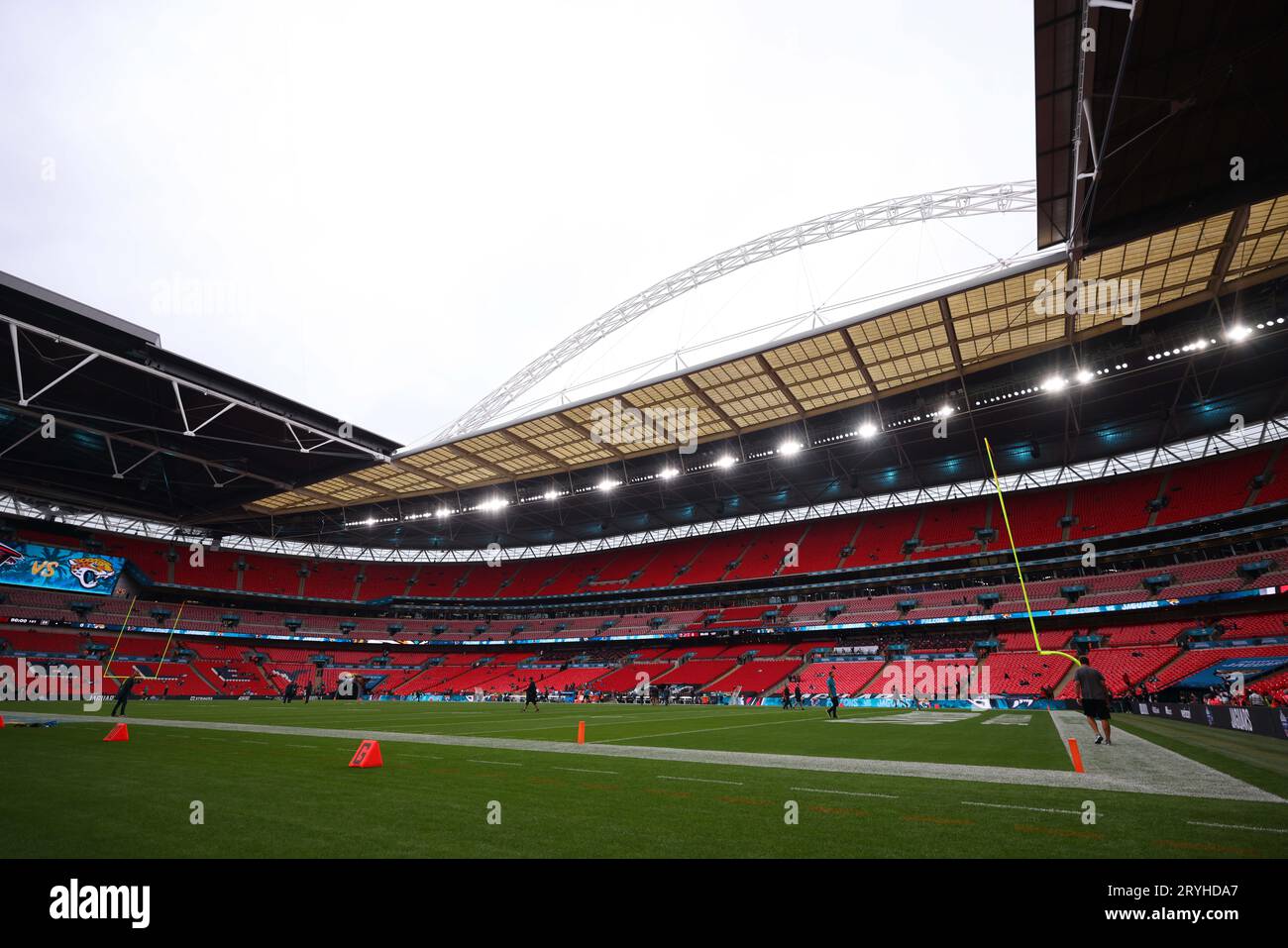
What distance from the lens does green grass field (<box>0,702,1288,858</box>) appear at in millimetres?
4711

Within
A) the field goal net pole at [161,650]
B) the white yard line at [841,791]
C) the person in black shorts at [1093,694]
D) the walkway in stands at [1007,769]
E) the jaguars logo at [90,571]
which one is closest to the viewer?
the white yard line at [841,791]

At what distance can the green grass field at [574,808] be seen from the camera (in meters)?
4.71

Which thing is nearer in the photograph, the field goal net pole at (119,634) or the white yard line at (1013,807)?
the white yard line at (1013,807)

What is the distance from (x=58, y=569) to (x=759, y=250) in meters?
60.9

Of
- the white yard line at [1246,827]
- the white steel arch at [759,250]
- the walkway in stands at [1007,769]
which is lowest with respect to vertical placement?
the walkway in stands at [1007,769]

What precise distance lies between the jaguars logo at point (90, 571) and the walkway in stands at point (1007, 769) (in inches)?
2186

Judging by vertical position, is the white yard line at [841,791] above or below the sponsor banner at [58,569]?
Answer: below

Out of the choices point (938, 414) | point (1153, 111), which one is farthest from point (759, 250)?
point (1153, 111)

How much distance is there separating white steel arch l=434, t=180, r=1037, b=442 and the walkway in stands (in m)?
21.6

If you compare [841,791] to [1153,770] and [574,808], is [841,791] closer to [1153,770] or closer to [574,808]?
[574,808]

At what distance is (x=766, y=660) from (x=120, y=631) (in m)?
53.7

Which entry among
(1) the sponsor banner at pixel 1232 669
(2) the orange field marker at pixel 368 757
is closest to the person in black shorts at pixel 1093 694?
(2) the orange field marker at pixel 368 757

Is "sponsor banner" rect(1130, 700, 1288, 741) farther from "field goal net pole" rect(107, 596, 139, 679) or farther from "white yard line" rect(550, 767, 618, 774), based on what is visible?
"field goal net pole" rect(107, 596, 139, 679)

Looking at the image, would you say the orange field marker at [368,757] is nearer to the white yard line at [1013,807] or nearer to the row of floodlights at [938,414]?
the white yard line at [1013,807]
